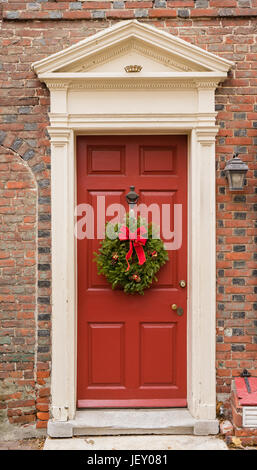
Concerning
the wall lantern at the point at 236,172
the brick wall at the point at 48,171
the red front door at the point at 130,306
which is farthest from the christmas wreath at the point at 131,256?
the wall lantern at the point at 236,172

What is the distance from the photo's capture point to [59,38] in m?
3.82

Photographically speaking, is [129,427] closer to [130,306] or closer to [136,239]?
[130,306]

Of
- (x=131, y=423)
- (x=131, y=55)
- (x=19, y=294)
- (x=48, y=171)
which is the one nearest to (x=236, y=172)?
(x=131, y=55)

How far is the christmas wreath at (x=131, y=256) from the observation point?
149 inches

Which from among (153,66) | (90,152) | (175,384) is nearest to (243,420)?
(175,384)

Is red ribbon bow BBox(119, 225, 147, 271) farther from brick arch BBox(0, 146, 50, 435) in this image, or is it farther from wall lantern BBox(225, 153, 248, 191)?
wall lantern BBox(225, 153, 248, 191)

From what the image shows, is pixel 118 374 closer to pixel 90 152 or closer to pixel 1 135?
pixel 90 152

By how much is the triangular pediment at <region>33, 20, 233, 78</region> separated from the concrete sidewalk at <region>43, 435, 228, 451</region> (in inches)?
121

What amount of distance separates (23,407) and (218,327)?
1840 millimetres


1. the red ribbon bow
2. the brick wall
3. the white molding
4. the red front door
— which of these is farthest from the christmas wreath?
the brick wall

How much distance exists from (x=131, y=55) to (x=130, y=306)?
219 cm

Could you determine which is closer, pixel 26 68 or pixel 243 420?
pixel 243 420

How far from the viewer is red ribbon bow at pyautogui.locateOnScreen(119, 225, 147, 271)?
3771mm

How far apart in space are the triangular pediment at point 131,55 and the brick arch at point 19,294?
2.96ft
